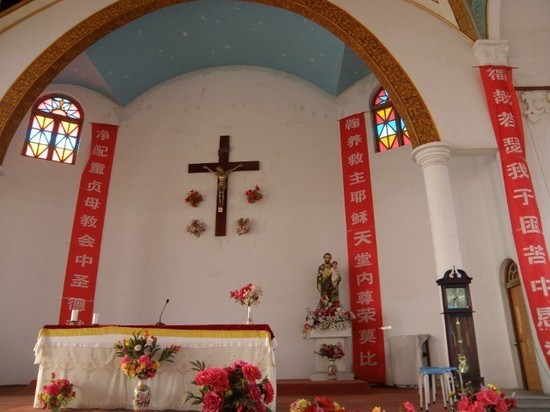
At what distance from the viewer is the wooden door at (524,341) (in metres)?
6.21

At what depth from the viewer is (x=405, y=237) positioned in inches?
329

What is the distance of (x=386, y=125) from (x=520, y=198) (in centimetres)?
398

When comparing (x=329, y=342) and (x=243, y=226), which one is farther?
(x=243, y=226)

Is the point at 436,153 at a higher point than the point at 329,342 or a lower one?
higher

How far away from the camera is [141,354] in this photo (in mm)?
4613

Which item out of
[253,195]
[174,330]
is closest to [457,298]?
[174,330]

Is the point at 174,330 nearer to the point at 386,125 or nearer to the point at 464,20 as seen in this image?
the point at 464,20

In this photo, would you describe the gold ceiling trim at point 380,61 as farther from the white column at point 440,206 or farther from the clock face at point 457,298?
the clock face at point 457,298

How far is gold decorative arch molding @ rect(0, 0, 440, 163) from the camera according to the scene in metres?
6.64

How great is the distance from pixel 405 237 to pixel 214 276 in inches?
153

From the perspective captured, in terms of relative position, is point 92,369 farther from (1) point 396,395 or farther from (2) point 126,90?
(2) point 126,90

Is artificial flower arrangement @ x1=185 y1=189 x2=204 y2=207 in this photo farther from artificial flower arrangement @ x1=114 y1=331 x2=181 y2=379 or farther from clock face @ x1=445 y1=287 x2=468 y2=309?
clock face @ x1=445 y1=287 x2=468 y2=309

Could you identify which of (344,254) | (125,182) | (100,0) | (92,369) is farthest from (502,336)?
(100,0)

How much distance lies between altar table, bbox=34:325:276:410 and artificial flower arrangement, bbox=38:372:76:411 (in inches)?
9.1
